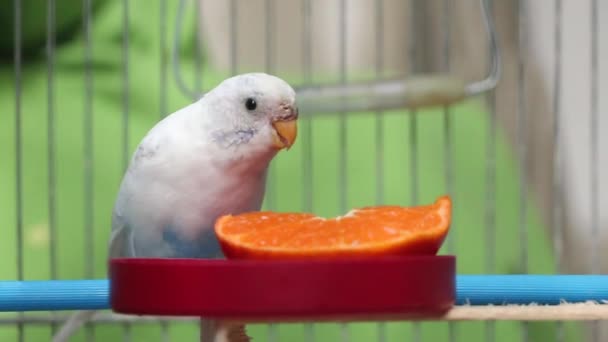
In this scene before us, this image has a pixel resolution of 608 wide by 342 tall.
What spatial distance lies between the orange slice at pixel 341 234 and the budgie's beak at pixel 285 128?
197 millimetres

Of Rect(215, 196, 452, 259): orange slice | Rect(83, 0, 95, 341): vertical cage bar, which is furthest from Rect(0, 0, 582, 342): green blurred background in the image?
Rect(215, 196, 452, 259): orange slice

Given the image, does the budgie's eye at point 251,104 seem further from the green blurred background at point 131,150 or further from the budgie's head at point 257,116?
the green blurred background at point 131,150

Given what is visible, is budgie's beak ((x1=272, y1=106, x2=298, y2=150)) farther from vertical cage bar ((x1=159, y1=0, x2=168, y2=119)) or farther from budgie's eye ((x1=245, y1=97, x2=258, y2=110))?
vertical cage bar ((x1=159, y1=0, x2=168, y2=119))

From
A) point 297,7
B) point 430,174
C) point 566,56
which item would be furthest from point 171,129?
point 566,56

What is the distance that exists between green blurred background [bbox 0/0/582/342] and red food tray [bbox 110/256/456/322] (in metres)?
0.83

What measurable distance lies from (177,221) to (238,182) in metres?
0.07

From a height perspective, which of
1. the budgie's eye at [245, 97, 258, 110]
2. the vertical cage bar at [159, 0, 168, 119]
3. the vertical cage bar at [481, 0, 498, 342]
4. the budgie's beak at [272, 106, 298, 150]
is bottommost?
the vertical cage bar at [481, 0, 498, 342]

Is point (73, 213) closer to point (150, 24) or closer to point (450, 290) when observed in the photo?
point (150, 24)

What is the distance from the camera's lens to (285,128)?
0.93 meters

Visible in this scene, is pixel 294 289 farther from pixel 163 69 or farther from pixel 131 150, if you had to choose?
pixel 131 150

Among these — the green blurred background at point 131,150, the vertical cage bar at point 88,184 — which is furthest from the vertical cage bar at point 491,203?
the vertical cage bar at point 88,184

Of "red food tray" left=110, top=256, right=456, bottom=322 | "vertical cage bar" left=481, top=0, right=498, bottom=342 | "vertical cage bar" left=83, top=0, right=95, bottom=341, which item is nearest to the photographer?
"red food tray" left=110, top=256, right=456, bottom=322

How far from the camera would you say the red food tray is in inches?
24.5

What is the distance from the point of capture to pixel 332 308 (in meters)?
0.62
